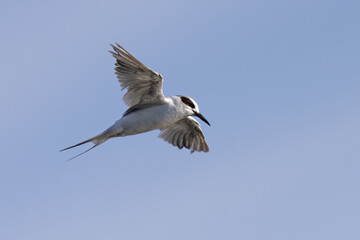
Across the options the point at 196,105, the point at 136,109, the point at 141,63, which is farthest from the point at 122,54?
the point at 196,105

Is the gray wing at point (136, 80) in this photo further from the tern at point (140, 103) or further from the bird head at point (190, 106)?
the bird head at point (190, 106)

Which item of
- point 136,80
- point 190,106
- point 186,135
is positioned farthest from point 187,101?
point 186,135

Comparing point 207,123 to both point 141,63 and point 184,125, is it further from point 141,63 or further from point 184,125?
point 141,63

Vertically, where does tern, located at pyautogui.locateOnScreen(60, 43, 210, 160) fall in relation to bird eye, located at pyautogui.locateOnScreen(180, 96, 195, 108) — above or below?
below

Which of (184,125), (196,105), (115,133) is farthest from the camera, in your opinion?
(184,125)

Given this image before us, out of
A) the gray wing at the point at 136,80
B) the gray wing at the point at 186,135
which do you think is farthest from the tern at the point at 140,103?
the gray wing at the point at 186,135

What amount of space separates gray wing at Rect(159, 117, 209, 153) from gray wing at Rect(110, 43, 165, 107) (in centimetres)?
220

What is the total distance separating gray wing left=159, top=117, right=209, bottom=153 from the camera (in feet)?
51.2

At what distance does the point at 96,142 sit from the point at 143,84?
1521mm

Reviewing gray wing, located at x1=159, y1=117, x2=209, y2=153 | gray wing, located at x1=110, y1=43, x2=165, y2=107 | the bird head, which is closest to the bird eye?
the bird head

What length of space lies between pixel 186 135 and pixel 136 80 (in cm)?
312

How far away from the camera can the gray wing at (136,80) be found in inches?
509

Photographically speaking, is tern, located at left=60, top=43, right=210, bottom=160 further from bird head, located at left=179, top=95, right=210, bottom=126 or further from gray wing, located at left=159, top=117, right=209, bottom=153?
gray wing, located at left=159, top=117, right=209, bottom=153

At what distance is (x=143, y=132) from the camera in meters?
13.4
